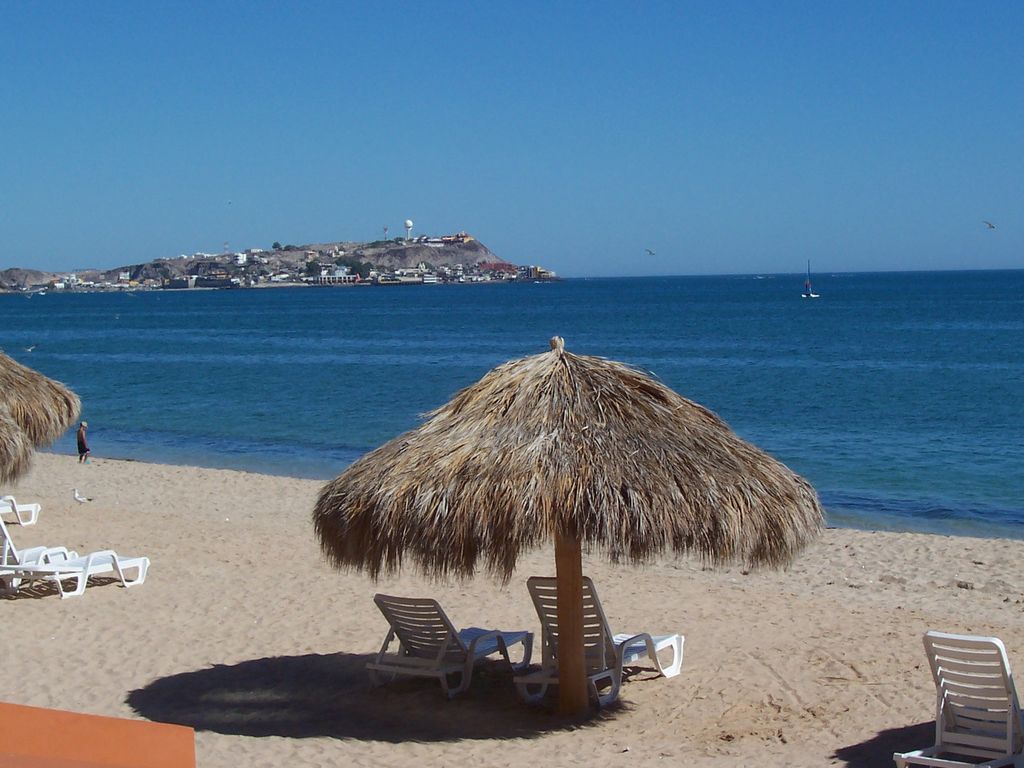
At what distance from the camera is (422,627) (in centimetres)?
720

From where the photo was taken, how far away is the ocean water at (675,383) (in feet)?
69.7

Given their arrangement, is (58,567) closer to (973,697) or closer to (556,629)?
(556,629)

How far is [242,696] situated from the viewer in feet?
24.1

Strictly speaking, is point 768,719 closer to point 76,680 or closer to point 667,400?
point 667,400

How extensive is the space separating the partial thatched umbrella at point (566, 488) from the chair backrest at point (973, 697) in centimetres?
109

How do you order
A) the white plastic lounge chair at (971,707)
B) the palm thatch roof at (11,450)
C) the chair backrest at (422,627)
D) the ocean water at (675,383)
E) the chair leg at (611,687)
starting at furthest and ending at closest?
the ocean water at (675,383) < the palm thatch roof at (11,450) < the chair backrest at (422,627) < the chair leg at (611,687) < the white plastic lounge chair at (971,707)

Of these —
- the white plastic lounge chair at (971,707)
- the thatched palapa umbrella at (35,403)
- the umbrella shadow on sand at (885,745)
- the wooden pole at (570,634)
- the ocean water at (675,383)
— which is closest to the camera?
the white plastic lounge chair at (971,707)

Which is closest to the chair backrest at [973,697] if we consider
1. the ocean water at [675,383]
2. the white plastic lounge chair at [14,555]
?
the white plastic lounge chair at [14,555]

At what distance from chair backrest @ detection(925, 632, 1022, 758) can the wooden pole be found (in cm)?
198

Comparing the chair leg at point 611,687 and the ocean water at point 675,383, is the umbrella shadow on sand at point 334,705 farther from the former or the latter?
the ocean water at point 675,383

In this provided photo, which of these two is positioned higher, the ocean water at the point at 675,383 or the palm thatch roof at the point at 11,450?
the palm thatch roof at the point at 11,450

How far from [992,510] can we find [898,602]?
26.0 ft

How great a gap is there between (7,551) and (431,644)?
4726 mm

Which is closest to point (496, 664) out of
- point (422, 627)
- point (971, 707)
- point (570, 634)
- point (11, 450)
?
point (422, 627)
